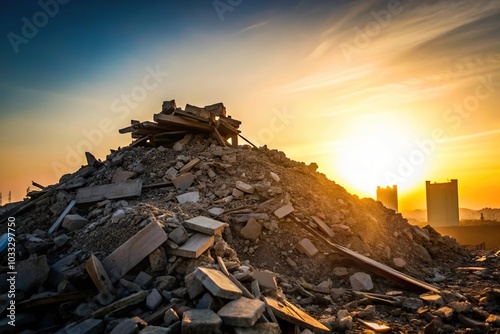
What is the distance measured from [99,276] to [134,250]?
0.57 meters

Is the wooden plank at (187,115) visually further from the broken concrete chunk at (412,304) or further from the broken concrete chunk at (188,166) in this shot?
the broken concrete chunk at (412,304)

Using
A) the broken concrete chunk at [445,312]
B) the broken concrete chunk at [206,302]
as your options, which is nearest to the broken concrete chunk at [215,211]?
the broken concrete chunk at [206,302]

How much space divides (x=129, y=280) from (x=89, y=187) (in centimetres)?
417

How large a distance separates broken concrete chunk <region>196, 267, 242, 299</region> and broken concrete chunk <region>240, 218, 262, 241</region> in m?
2.45

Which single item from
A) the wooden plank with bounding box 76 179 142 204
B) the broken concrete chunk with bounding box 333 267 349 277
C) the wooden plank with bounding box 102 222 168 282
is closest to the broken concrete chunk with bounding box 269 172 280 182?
the broken concrete chunk with bounding box 333 267 349 277

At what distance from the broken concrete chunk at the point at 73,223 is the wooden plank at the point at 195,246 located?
2708 millimetres

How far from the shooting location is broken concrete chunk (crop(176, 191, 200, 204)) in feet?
23.4

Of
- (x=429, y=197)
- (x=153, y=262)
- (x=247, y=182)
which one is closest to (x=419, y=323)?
(x=153, y=262)

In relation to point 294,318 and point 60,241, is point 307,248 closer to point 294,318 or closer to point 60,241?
point 294,318

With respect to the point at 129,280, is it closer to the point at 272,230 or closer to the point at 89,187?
the point at 272,230

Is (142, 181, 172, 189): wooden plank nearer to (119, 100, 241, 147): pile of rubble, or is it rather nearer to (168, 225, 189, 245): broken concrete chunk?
(119, 100, 241, 147): pile of rubble

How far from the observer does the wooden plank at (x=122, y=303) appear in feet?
12.1

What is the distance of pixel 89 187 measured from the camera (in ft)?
25.5

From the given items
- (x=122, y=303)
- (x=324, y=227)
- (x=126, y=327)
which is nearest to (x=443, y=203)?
(x=324, y=227)
